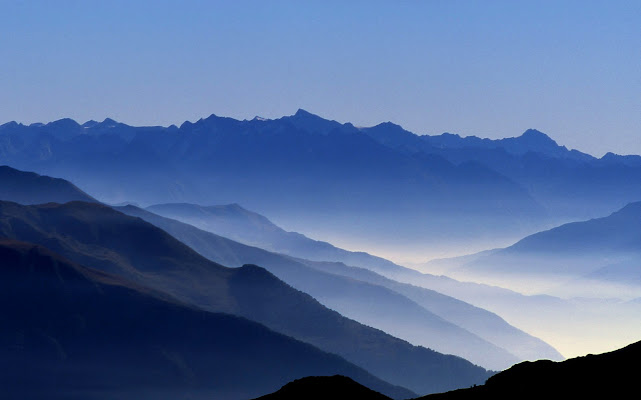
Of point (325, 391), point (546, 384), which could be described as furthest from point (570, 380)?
point (325, 391)

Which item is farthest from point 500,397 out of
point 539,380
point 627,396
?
point 627,396

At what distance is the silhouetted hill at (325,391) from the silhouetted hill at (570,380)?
21.0 ft

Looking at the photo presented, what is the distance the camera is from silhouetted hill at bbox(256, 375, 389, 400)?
7969cm

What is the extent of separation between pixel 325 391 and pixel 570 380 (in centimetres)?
1977

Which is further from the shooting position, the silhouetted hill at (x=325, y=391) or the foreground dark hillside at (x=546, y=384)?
the silhouetted hill at (x=325, y=391)

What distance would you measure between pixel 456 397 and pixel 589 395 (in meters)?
11.0

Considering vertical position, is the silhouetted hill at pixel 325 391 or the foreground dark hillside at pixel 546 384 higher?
the foreground dark hillside at pixel 546 384

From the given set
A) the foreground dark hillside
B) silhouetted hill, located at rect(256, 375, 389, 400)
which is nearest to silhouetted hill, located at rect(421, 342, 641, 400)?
the foreground dark hillside

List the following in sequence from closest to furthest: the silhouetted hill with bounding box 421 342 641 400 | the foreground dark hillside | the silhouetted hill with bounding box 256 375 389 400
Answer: the silhouetted hill with bounding box 421 342 641 400, the foreground dark hillside, the silhouetted hill with bounding box 256 375 389 400

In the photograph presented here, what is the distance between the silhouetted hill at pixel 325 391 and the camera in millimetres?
79694

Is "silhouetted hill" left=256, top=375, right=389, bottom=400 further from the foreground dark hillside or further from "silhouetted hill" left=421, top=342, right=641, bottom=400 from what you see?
"silhouetted hill" left=421, top=342, right=641, bottom=400

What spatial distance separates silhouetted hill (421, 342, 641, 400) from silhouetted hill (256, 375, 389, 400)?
21.0ft

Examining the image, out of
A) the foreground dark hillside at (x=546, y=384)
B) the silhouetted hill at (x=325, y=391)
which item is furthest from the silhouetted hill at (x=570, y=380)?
the silhouetted hill at (x=325, y=391)

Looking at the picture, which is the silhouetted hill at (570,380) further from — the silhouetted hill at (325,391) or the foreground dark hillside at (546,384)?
the silhouetted hill at (325,391)
